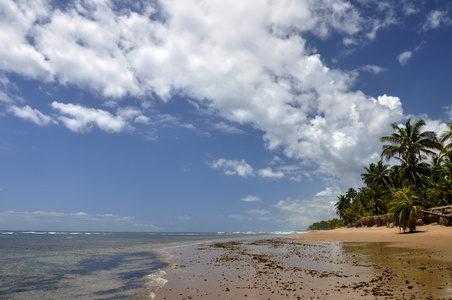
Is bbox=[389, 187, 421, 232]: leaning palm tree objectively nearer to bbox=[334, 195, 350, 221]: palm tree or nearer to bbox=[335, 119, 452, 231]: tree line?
bbox=[335, 119, 452, 231]: tree line

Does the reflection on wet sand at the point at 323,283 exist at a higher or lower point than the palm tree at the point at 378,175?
lower

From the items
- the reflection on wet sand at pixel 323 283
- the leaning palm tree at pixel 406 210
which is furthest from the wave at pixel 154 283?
the leaning palm tree at pixel 406 210

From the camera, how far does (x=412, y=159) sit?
49656 mm

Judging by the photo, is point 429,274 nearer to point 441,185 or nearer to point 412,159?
point 412,159

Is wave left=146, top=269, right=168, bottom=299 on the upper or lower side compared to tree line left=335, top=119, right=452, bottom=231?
lower

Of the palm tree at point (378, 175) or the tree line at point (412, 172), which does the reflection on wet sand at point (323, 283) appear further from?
the palm tree at point (378, 175)

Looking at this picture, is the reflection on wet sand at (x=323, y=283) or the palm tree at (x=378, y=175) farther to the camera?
the palm tree at (x=378, y=175)

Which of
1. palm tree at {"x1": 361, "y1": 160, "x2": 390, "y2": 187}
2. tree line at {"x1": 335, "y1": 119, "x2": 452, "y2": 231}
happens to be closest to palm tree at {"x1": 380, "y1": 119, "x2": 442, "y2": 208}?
tree line at {"x1": 335, "y1": 119, "x2": 452, "y2": 231}

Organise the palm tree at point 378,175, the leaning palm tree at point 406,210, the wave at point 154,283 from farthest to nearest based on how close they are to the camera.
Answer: the palm tree at point 378,175
the leaning palm tree at point 406,210
the wave at point 154,283

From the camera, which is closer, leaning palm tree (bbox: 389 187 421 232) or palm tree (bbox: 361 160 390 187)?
leaning palm tree (bbox: 389 187 421 232)

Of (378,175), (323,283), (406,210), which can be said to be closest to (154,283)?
(323,283)

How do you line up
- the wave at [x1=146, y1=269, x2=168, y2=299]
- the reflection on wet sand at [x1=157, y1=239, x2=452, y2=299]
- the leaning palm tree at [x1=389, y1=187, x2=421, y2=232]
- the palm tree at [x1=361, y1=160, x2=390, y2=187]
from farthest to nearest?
the palm tree at [x1=361, y1=160, x2=390, y2=187] < the leaning palm tree at [x1=389, y1=187, x2=421, y2=232] < the wave at [x1=146, y1=269, x2=168, y2=299] < the reflection on wet sand at [x1=157, y1=239, x2=452, y2=299]

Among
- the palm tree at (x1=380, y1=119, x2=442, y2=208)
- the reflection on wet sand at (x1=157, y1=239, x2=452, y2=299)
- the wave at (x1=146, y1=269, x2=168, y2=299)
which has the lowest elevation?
the wave at (x1=146, y1=269, x2=168, y2=299)

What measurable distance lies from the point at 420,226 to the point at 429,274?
34.8m
